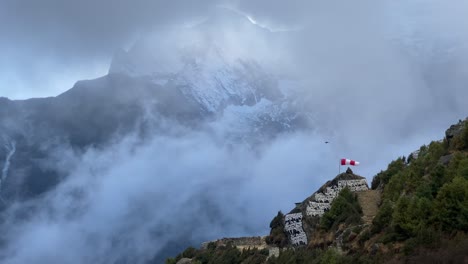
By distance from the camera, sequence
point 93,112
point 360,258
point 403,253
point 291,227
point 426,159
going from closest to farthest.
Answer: point 403,253 → point 360,258 → point 426,159 → point 291,227 → point 93,112

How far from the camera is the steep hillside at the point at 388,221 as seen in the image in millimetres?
37750

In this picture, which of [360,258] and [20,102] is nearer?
[360,258]

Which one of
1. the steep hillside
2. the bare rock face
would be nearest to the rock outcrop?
the steep hillside

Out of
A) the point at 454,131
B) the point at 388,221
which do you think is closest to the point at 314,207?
the point at 454,131

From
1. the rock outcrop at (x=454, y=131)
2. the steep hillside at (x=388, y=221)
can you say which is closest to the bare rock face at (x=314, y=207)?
the steep hillside at (x=388, y=221)

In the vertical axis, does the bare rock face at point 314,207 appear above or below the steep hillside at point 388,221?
above

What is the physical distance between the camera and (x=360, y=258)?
40594mm

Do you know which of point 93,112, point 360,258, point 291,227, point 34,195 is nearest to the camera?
point 360,258

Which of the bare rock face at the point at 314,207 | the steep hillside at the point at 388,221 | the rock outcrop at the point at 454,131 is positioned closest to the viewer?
the steep hillside at the point at 388,221

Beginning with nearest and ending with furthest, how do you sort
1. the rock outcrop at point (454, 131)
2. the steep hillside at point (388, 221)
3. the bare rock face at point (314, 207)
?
the steep hillside at point (388, 221) < the rock outcrop at point (454, 131) < the bare rock face at point (314, 207)

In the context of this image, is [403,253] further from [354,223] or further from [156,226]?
[156,226]

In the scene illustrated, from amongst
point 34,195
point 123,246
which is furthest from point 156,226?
point 34,195

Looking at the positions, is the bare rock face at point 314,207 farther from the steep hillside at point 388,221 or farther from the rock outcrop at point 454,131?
the rock outcrop at point 454,131

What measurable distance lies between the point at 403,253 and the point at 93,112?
516 ft
